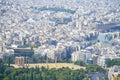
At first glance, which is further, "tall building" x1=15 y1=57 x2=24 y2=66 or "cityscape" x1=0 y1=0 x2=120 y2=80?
"tall building" x1=15 y1=57 x2=24 y2=66

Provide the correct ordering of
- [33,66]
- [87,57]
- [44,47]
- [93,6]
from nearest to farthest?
[33,66] < [87,57] < [44,47] < [93,6]

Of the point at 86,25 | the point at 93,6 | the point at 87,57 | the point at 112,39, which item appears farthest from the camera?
the point at 93,6

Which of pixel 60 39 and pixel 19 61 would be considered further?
pixel 60 39

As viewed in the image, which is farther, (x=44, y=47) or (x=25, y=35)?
(x=25, y=35)

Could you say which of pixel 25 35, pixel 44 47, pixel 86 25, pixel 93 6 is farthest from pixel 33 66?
pixel 93 6

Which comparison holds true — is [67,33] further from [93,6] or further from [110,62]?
[93,6]

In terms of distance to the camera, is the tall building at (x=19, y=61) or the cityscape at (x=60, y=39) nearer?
the cityscape at (x=60, y=39)

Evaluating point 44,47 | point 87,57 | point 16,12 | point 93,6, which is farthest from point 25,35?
point 93,6
